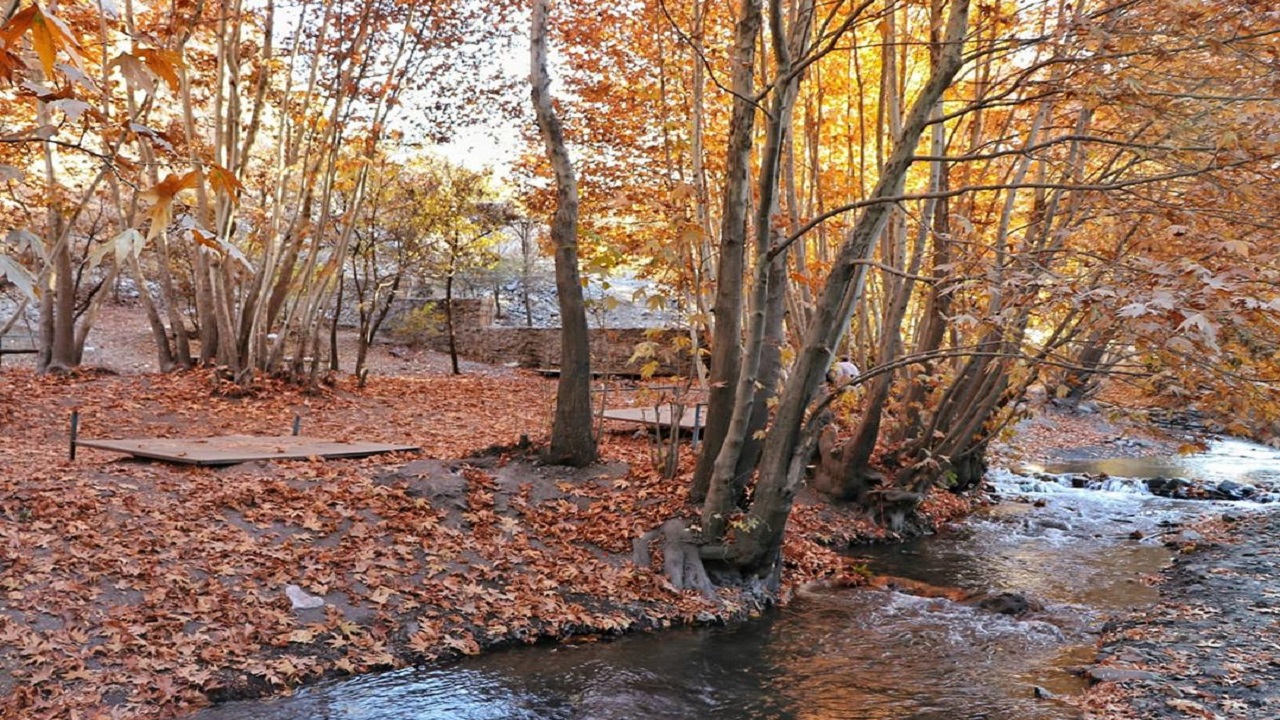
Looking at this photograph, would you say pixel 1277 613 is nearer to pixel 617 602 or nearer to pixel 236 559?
pixel 617 602

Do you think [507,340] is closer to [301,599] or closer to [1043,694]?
[301,599]

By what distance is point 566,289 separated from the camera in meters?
9.02

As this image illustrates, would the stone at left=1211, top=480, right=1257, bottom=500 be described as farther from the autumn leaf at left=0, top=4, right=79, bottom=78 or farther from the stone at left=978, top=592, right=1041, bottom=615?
the autumn leaf at left=0, top=4, right=79, bottom=78

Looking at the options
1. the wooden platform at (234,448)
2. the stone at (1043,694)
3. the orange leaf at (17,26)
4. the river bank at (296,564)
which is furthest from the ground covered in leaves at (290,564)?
the orange leaf at (17,26)

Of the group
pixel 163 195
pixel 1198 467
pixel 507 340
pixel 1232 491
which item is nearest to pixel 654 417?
pixel 1232 491

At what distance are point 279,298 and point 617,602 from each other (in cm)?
977

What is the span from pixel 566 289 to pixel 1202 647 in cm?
627

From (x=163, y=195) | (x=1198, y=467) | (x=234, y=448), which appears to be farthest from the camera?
(x=1198, y=467)

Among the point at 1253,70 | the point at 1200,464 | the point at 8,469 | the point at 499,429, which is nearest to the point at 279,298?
the point at 499,429

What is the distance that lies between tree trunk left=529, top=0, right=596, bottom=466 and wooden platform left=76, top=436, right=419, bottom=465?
73.9 inches

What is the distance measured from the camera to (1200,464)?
18.0 metres

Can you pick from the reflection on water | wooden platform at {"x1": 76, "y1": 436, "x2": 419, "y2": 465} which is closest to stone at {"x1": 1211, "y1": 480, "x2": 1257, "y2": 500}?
the reflection on water

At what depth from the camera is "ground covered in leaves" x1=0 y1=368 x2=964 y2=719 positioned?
16.9 ft

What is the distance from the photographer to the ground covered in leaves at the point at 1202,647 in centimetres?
536
